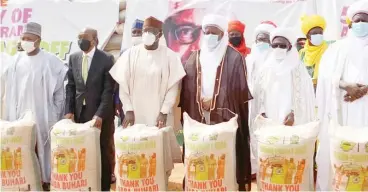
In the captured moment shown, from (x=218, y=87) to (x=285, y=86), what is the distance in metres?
0.56

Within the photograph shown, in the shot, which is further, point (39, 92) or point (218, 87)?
point (39, 92)

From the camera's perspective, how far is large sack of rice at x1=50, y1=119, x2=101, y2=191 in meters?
3.95

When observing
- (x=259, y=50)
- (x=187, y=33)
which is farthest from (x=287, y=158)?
(x=187, y=33)

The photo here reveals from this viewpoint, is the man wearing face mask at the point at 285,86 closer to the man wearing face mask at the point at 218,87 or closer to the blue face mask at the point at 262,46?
the man wearing face mask at the point at 218,87

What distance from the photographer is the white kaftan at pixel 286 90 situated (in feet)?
13.3

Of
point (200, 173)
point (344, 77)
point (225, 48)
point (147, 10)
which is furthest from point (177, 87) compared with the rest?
point (147, 10)

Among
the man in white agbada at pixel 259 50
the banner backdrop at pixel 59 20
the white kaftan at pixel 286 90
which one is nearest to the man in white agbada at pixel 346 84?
the white kaftan at pixel 286 90

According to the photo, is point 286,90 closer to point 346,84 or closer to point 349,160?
point 346,84

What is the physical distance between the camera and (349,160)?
341 centimetres

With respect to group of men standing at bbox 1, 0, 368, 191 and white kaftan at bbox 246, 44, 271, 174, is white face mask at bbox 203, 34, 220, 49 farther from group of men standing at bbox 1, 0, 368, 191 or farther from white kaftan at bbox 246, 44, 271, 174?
white kaftan at bbox 246, 44, 271, 174

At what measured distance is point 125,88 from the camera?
4.14 meters

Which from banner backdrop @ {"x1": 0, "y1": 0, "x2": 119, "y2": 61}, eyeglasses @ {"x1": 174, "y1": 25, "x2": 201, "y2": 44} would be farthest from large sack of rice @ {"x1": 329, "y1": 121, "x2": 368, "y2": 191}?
banner backdrop @ {"x1": 0, "y1": 0, "x2": 119, "y2": 61}

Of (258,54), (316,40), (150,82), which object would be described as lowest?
(150,82)

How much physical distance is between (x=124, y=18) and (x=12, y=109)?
320 centimetres
